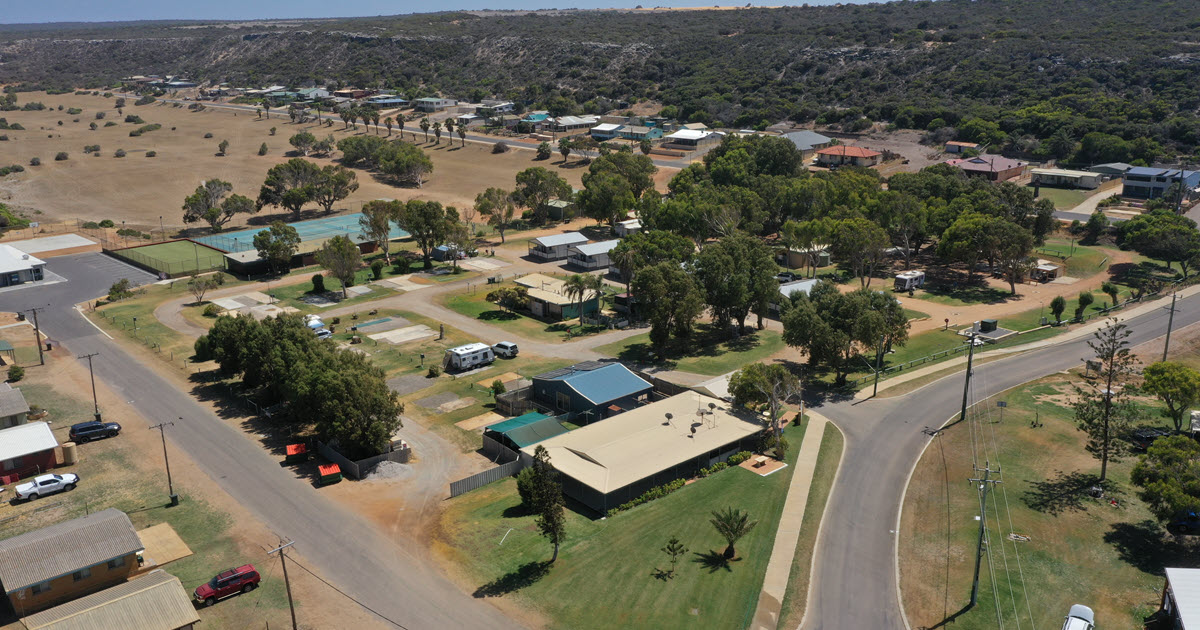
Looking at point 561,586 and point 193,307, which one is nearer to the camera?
point 561,586

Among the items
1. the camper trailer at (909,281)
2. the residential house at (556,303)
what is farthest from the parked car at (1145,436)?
the residential house at (556,303)

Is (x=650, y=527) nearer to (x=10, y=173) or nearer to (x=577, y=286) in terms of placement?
(x=577, y=286)

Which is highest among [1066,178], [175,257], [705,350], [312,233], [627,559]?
[1066,178]

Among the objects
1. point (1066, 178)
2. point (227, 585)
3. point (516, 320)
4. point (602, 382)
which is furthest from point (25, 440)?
point (1066, 178)

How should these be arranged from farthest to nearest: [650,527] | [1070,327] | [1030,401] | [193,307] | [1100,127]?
[1100,127], [193,307], [1070,327], [1030,401], [650,527]

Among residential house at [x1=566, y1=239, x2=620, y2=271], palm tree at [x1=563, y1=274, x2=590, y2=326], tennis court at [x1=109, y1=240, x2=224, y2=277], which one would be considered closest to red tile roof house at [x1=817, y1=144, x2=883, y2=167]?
residential house at [x1=566, y1=239, x2=620, y2=271]

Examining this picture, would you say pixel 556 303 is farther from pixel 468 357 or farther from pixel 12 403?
pixel 12 403

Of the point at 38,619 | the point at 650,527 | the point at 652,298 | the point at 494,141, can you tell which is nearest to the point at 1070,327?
the point at 652,298
